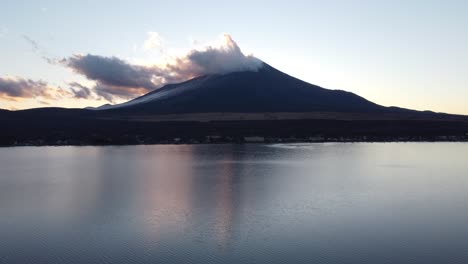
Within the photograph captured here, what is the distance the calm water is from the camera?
12406 mm

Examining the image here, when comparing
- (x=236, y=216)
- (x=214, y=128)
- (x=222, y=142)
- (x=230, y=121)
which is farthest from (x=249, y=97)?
(x=236, y=216)

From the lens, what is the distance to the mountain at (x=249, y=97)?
10544 centimetres

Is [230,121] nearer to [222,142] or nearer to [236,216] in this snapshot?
[222,142]

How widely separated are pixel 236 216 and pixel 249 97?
329ft

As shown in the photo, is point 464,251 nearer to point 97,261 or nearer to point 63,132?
point 97,261

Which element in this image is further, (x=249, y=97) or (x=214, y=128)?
(x=249, y=97)

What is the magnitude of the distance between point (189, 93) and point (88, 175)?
9154 centimetres

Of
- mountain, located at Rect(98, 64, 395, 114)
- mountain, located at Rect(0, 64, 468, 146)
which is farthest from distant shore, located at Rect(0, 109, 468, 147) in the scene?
mountain, located at Rect(98, 64, 395, 114)

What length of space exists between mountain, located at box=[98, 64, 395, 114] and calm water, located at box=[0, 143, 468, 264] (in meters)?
74.6

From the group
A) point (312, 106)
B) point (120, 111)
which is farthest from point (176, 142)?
point (312, 106)

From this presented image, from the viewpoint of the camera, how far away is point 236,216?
55.1 ft

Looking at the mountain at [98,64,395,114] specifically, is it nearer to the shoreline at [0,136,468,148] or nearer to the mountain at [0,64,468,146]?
the mountain at [0,64,468,146]

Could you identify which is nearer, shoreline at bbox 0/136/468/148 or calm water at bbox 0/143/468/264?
calm water at bbox 0/143/468/264

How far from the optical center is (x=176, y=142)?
6919cm
